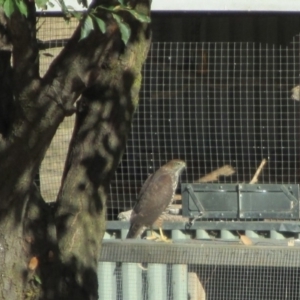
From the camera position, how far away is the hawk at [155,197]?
224 inches

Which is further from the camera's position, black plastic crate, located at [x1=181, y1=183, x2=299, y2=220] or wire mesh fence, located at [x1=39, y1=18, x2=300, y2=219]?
wire mesh fence, located at [x1=39, y1=18, x2=300, y2=219]

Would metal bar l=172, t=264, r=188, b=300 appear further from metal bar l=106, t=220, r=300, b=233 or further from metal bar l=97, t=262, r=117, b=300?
metal bar l=97, t=262, r=117, b=300

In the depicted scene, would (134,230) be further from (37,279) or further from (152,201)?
(37,279)

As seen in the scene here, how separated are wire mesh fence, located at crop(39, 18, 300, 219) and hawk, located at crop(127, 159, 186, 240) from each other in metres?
0.19

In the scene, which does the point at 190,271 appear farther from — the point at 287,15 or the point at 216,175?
the point at 287,15

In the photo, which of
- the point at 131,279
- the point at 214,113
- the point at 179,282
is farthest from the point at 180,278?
the point at 214,113

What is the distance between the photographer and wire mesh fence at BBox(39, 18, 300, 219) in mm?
5777

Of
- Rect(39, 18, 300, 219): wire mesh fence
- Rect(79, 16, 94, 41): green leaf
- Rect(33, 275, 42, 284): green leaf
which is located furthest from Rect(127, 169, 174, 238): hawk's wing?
Rect(79, 16, 94, 41): green leaf

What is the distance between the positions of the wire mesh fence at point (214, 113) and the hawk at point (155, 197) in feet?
0.64

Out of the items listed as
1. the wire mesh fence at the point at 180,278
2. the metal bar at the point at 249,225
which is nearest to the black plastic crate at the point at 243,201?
the metal bar at the point at 249,225

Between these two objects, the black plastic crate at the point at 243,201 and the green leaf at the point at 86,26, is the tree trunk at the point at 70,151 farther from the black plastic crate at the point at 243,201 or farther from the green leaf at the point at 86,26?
the black plastic crate at the point at 243,201

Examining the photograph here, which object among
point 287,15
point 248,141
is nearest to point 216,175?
point 248,141

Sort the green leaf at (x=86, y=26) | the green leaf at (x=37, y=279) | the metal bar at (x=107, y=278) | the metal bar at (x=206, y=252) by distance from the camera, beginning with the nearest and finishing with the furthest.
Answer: the green leaf at (x=86, y=26) → the green leaf at (x=37, y=279) → the metal bar at (x=206, y=252) → the metal bar at (x=107, y=278)

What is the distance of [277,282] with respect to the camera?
570cm
